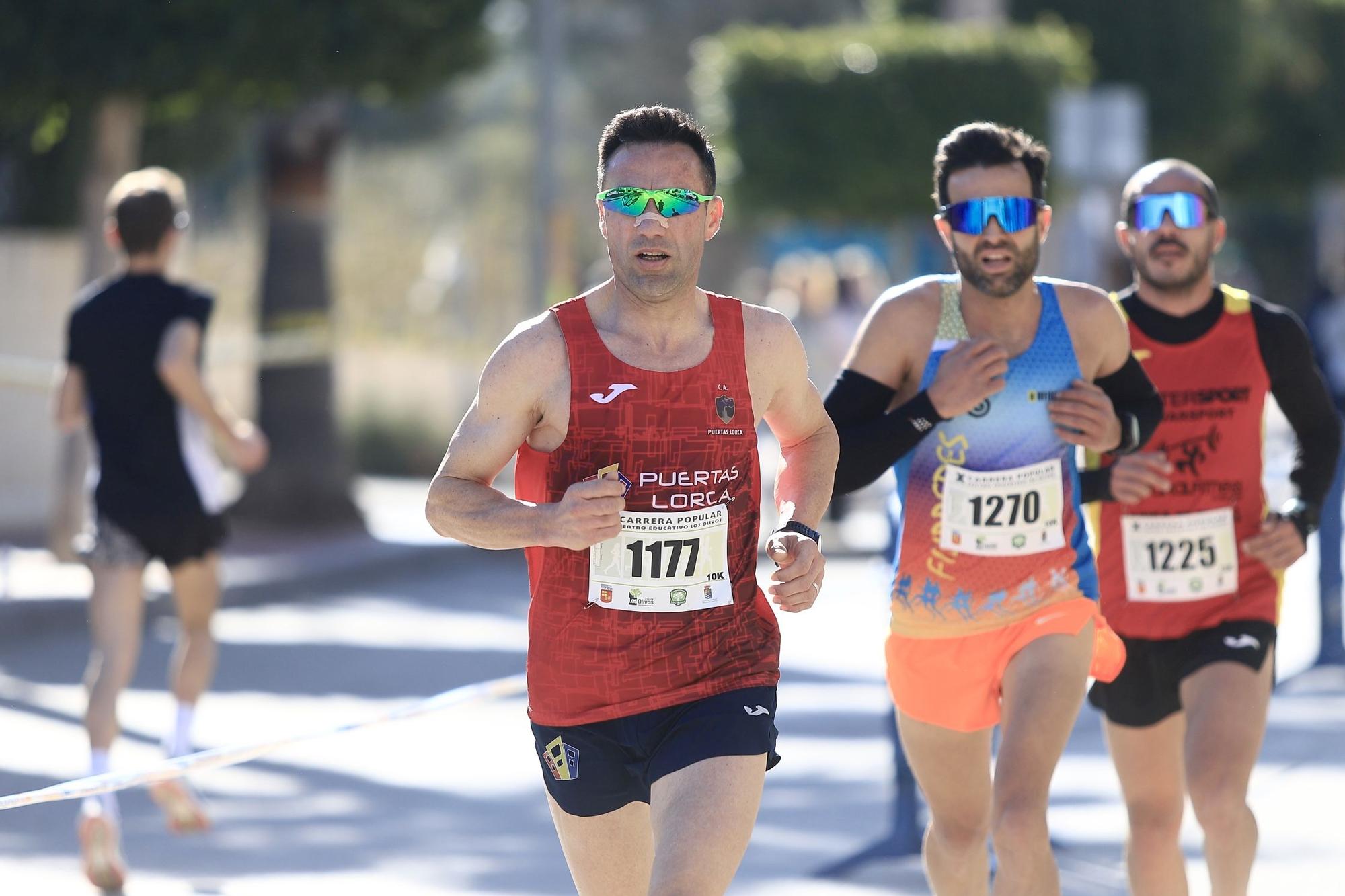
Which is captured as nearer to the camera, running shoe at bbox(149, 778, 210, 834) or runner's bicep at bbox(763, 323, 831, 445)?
runner's bicep at bbox(763, 323, 831, 445)

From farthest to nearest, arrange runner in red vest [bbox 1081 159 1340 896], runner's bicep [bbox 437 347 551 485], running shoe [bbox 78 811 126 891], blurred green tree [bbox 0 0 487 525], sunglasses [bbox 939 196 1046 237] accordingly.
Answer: blurred green tree [bbox 0 0 487 525] < running shoe [bbox 78 811 126 891] < runner in red vest [bbox 1081 159 1340 896] < sunglasses [bbox 939 196 1046 237] < runner's bicep [bbox 437 347 551 485]

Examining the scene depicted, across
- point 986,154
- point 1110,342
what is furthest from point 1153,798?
point 986,154

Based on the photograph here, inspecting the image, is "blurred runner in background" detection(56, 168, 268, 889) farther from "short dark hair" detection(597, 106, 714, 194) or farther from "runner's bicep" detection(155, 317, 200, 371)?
"short dark hair" detection(597, 106, 714, 194)

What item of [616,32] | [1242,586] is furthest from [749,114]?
[616,32]

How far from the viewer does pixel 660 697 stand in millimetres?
4125

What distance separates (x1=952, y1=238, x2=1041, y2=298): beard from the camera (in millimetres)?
5035

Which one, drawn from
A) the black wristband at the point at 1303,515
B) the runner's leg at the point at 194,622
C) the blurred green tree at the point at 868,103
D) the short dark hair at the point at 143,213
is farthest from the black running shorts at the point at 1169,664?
the blurred green tree at the point at 868,103

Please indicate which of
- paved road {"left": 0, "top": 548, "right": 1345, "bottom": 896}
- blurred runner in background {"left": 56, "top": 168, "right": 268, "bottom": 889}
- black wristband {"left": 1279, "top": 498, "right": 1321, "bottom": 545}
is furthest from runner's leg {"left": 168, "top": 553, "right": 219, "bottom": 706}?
black wristband {"left": 1279, "top": 498, "right": 1321, "bottom": 545}

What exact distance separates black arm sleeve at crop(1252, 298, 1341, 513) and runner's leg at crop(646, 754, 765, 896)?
2185mm

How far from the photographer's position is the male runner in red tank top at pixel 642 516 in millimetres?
4066

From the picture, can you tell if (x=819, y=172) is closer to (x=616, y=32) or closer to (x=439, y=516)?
(x=439, y=516)

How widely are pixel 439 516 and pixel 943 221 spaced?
1.63 metres

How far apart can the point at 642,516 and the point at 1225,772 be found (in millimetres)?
1898

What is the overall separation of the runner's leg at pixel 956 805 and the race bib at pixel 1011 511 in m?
0.42
